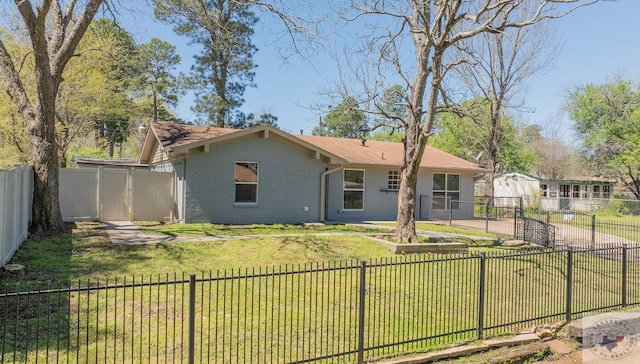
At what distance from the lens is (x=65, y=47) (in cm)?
1170

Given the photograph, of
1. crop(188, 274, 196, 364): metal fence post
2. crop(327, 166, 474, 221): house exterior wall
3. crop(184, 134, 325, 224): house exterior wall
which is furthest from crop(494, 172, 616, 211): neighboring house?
crop(188, 274, 196, 364): metal fence post

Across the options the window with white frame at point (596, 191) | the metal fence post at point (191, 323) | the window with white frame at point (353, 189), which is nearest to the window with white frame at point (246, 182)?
the window with white frame at point (353, 189)

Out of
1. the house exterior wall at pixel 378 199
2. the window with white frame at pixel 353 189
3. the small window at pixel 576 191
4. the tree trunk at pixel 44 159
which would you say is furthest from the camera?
the small window at pixel 576 191

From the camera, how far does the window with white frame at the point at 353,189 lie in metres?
18.9

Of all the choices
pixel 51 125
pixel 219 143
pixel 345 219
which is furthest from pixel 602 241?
pixel 51 125

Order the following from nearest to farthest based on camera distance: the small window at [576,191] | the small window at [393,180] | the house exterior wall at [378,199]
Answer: the house exterior wall at [378,199] → the small window at [393,180] → the small window at [576,191]

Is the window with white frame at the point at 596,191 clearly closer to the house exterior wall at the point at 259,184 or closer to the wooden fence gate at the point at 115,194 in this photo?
the house exterior wall at the point at 259,184

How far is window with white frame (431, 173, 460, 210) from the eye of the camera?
21250 mm

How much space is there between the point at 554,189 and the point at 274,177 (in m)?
32.6

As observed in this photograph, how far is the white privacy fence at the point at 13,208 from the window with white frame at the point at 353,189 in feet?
39.5

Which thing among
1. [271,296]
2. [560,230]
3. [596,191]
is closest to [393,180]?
[560,230]

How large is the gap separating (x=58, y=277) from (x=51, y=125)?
20.4 feet

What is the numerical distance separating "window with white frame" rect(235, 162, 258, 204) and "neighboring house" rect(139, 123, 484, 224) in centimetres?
4

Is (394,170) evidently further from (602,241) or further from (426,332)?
(426,332)
